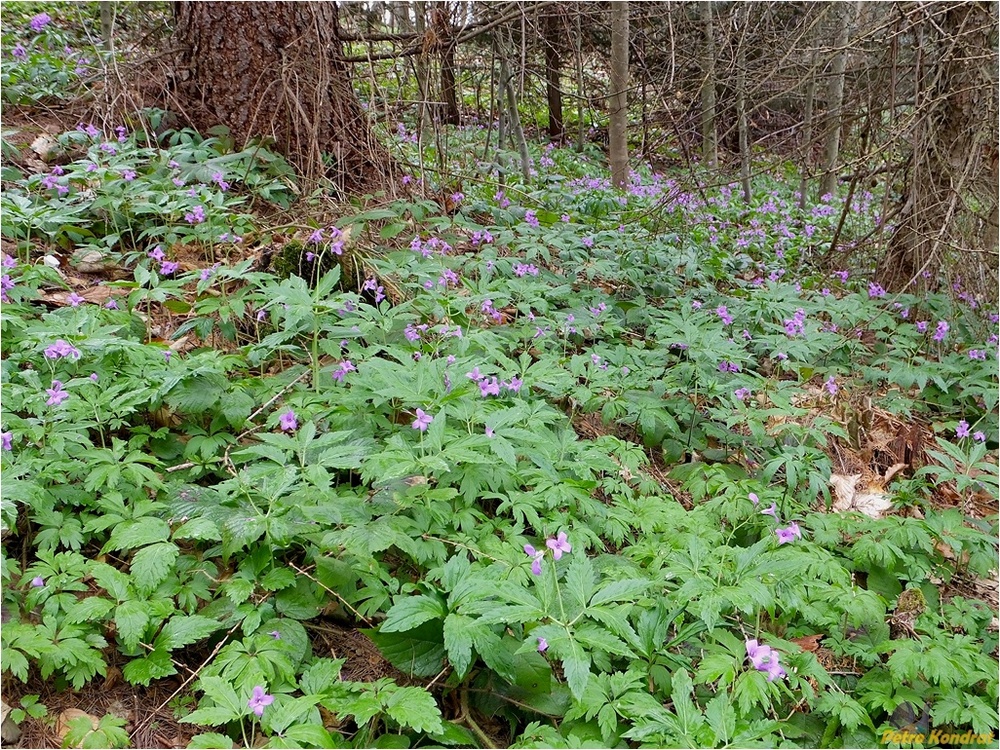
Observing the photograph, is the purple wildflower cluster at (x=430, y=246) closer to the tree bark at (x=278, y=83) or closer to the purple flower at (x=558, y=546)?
the tree bark at (x=278, y=83)

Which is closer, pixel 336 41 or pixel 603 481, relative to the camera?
pixel 603 481

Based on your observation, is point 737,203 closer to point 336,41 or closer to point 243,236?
point 336,41

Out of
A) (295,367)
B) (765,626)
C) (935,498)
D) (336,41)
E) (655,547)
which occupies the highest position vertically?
(336,41)

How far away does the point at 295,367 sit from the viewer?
2.99 meters

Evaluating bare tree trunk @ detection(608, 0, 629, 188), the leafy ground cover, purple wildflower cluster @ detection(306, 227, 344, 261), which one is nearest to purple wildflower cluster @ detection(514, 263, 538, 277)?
the leafy ground cover

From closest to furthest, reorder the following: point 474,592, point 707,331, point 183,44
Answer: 1. point 474,592
2. point 707,331
3. point 183,44

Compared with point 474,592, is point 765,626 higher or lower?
lower

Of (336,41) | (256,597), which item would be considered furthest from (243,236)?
(256,597)

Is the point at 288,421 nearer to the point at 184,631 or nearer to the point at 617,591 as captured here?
the point at 184,631

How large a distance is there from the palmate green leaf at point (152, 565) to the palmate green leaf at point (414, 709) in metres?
0.71

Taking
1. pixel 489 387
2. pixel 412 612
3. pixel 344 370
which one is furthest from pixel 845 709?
pixel 344 370

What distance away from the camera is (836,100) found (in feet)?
24.9

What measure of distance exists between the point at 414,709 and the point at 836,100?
8034 mm

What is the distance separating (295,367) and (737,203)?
293 inches
